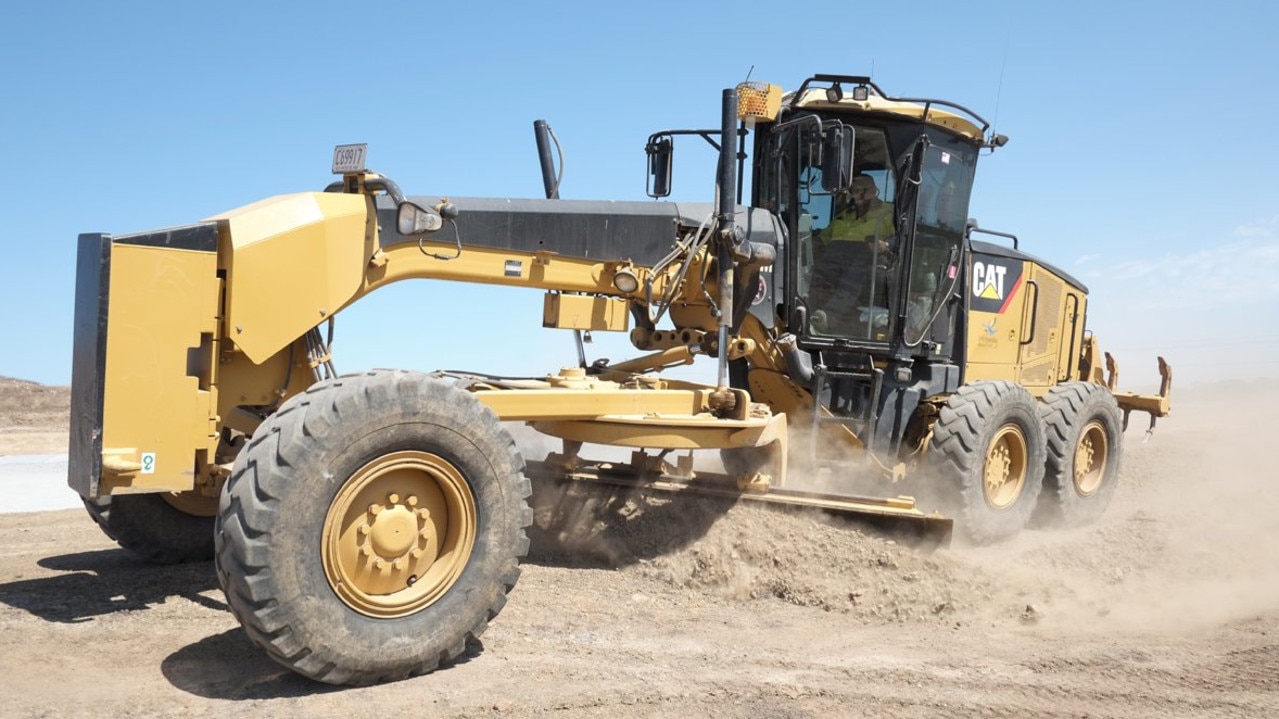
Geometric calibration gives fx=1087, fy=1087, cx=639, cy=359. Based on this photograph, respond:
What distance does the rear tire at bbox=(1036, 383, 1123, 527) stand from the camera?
8.98 m

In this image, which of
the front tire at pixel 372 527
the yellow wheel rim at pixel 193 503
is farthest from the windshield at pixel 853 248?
the yellow wheel rim at pixel 193 503

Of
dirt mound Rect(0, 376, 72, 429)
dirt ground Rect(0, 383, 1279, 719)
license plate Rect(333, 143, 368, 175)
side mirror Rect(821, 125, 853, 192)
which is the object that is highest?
side mirror Rect(821, 125, 853, 192)

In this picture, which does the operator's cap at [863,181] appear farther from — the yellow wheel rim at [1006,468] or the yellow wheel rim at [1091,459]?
the yellow wheel rim at [1091,459]

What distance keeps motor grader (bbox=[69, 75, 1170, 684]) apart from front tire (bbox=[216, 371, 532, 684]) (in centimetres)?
1

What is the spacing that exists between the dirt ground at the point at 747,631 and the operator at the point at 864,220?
2.19 m

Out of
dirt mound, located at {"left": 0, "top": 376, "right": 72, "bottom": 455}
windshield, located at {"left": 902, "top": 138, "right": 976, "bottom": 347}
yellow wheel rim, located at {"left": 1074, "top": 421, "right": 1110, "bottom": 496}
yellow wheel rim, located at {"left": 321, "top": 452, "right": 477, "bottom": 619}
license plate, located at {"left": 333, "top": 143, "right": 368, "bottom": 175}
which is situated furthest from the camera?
dirt mound, located at {"left": 0, "top": 376, "right": 72, "bottom": 455}

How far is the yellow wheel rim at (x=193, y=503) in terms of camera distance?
5.93 m

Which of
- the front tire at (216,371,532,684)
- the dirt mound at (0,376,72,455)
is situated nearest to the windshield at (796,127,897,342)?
the front tire at (216,371,532,684)

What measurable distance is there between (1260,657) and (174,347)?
16.5 feet

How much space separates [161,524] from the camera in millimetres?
5891

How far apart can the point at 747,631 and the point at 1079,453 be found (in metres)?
5.38

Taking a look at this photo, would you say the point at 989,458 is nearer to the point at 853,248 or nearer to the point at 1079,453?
the point at 853,248

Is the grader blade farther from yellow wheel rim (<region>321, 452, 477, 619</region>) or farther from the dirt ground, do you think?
yellow wheel rim (<region>321, 452, 477, 619</region>)

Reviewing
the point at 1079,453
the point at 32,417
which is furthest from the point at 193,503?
the point at 32,417
